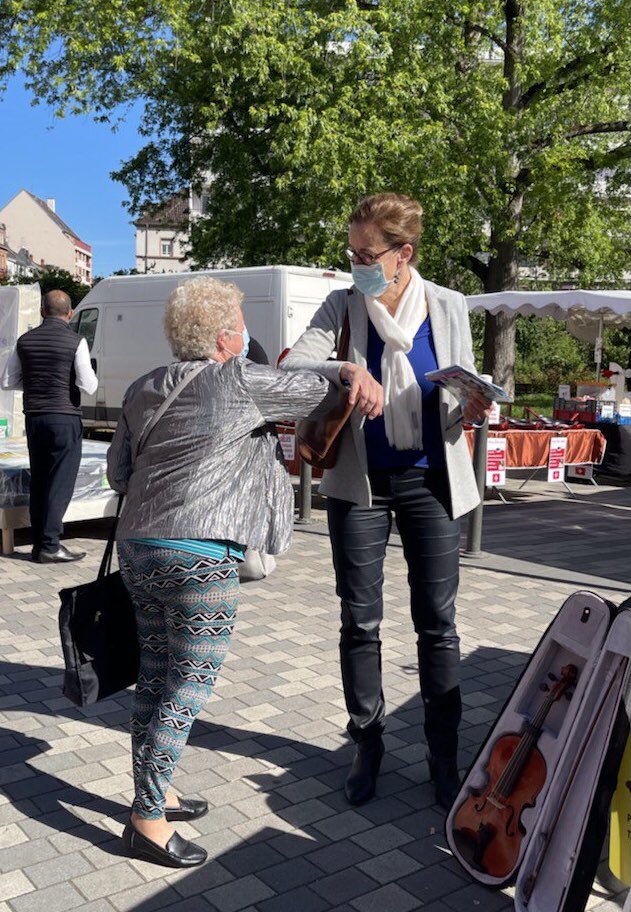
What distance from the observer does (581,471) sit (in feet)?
43.4

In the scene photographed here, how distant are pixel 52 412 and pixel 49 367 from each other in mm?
330

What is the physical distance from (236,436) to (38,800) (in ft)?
5.26

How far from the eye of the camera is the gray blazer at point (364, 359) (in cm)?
321

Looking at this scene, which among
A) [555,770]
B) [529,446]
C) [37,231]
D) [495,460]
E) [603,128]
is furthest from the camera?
[37,231]

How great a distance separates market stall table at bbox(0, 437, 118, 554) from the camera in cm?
755

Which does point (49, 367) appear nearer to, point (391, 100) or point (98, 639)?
point (98, 639)

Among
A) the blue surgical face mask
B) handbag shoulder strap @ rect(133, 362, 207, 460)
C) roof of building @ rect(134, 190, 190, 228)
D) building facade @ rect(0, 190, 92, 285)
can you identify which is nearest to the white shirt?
the blue surgical face mask

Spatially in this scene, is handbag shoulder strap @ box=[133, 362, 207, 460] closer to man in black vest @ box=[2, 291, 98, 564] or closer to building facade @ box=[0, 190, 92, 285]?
man in black vest @ box=[2, 291, 98, 564]

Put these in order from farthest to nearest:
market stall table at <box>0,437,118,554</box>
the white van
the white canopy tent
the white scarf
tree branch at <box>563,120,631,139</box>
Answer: tree branch at <box>563,120,631,139</box>, the white van, the white canopy tent, market stall table at <box>0,437,118,554</box>, the white scarf

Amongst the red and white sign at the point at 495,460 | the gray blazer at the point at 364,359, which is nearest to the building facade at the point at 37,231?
the red and white sign at the point at 495,460

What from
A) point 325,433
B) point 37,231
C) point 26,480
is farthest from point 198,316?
point 37,231

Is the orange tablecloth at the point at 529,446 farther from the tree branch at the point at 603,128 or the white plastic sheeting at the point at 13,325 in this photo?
the tree branch at the point at 603,128

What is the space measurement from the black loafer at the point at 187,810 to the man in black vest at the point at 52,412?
418 centimetres

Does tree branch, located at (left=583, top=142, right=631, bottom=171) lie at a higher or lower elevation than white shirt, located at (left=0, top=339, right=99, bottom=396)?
higher
